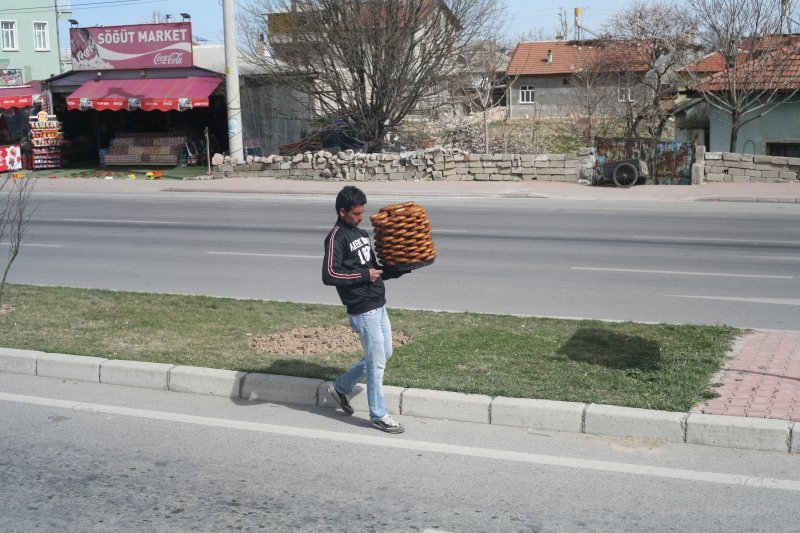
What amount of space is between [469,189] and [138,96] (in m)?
15.0

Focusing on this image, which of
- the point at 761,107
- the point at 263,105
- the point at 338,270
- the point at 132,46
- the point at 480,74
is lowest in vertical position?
the point at 338,270

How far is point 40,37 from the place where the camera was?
52.3m

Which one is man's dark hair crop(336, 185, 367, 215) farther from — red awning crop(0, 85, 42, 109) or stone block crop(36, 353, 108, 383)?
red awning crop(0, 85, 42, 109)

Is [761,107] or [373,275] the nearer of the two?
Answer: [373,275]

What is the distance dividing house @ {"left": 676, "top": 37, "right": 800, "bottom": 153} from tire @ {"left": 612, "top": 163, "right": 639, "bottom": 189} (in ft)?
18.8

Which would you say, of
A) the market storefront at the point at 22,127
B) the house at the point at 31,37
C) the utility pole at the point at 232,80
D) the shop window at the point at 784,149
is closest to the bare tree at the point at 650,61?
the shop window at the point at 784,149

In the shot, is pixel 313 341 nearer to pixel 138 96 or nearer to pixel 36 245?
pixel 36 245

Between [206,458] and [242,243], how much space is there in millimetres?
10285

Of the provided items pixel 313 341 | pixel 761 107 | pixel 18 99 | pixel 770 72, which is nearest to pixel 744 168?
pixel 770 72

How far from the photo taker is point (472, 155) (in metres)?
28.0

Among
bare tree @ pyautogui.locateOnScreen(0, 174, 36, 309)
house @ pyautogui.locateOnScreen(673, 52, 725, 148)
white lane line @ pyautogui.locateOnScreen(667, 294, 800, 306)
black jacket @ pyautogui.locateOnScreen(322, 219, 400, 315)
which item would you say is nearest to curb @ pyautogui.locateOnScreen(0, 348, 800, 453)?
black jacket @ pyautogui.locateOnScreen(322, 219, 400, 315)

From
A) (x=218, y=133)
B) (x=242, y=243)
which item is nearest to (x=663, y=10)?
(x=218, y=133)

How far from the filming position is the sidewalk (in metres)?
23.0

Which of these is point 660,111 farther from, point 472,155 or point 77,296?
point 77,296
